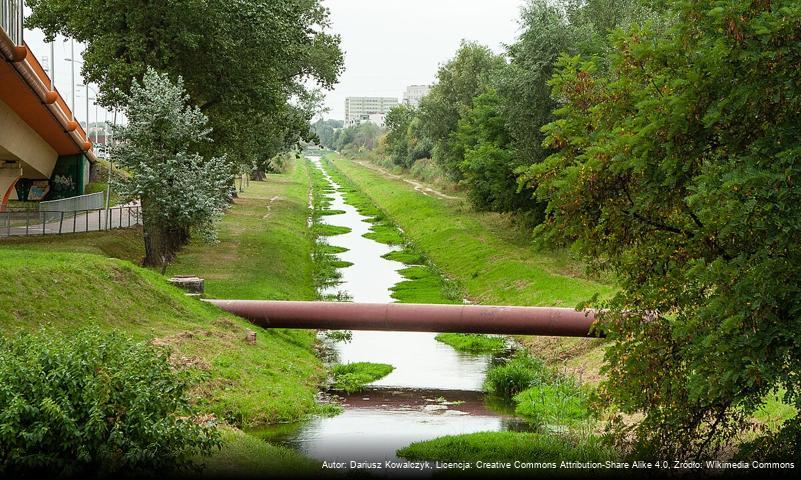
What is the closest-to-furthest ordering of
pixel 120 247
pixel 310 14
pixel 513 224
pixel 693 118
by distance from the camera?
pixel 693 118, pixel 120 247, pixel 513 224, pixel 310 14

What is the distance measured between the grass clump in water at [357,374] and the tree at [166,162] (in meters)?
9.60

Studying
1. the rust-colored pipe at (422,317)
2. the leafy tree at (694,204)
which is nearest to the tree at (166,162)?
the rust-colored pipe at (422,317)

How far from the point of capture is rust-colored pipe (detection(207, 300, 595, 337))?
26844 mm

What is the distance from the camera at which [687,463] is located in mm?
15336

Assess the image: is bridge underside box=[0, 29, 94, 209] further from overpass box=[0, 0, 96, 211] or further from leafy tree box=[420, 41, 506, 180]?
leafy tree box=[420, 41, 506, 180]

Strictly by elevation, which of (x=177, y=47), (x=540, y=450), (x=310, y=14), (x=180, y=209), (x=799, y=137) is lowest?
(x=540, y=450)

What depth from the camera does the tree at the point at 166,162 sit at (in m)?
34.7

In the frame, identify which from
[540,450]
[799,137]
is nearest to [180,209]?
[540,450]

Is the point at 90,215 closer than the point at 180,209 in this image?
No

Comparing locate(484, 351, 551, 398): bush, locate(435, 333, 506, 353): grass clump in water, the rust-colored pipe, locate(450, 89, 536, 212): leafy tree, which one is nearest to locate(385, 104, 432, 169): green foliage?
locate(450, 89, 536, 212): leafy tree

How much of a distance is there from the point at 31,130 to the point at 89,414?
38.6 meters

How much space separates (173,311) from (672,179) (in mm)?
16108

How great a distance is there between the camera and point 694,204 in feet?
45.4

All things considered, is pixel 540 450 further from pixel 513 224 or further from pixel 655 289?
pixel 513 224
